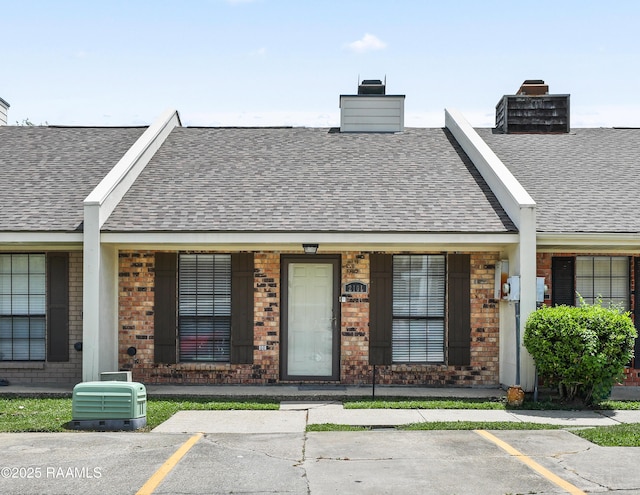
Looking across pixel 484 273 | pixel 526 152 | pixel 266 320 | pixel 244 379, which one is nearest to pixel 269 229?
pixel 266 320

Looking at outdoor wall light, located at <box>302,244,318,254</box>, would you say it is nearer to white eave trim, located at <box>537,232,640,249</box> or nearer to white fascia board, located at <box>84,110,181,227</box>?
white fascia board, located at <box>84,110,181,227</box>

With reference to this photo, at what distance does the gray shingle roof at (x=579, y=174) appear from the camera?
40.5ft

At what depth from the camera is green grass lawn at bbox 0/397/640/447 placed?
366 inches

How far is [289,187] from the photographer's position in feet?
44.8

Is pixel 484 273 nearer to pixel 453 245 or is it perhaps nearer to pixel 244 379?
pixel 453 245

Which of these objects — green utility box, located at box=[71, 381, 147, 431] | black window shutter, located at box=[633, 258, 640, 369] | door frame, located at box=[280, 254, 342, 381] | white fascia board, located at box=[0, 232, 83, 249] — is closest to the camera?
green utility box, located at box=[71, 381, 147, 431]

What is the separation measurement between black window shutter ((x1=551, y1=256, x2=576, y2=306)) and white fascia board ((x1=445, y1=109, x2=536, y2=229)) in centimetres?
119

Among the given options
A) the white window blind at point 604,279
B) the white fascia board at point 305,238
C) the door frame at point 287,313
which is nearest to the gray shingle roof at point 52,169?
the white fascia board at point 305,238

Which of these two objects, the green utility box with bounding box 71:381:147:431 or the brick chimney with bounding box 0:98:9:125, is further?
the brick chimney with bounding box 0:98:9:125

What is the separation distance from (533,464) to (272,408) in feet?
14.7

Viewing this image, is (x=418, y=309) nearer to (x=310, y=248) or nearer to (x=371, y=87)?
(x=310, y=248)

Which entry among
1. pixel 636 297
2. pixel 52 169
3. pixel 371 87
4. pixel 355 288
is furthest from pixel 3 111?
pixel 636 297

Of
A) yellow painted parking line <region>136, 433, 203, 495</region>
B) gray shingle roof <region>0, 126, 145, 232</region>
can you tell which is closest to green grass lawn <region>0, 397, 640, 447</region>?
yellow painted parking line <region>136, 433, 203, 495</region>

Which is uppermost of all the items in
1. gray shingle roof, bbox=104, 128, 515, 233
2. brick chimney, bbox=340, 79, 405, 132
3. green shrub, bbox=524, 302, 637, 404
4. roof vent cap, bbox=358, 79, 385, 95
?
roof vent cap, bbox=358, 79, 385, 95
